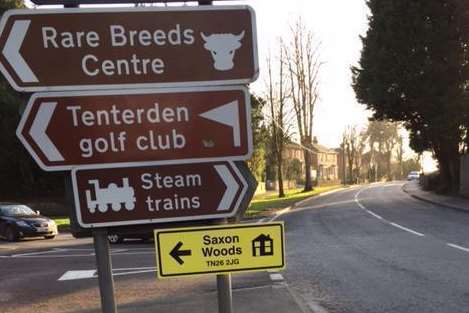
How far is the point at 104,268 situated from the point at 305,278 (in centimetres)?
754

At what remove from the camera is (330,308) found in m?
7.77

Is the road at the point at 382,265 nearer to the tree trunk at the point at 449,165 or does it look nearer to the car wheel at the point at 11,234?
the car wheel at the point at 11,234

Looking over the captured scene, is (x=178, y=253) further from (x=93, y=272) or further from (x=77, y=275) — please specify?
(x=93, y=272)

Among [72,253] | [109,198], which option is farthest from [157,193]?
[72,253]

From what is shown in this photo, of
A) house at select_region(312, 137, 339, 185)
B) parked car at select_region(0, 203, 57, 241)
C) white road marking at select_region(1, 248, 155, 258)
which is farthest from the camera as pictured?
house at select_region(312, 137, 339, 185)

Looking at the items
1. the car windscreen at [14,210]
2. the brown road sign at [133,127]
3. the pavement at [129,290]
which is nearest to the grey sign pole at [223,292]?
the brown road sign at [133,127]

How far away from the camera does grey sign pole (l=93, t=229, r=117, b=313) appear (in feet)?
10.1

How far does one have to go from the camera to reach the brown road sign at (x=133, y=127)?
9.81ft

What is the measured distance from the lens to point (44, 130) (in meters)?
2.98

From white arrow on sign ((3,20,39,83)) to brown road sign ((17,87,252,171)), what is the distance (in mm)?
113

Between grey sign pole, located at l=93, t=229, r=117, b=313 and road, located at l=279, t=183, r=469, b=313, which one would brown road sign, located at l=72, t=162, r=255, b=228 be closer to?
grey sign pole, located at l=93, t=229, r=117, b=313

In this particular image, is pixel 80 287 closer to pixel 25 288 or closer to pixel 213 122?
pixel 25 288

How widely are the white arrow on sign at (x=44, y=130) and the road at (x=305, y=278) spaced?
194 inches

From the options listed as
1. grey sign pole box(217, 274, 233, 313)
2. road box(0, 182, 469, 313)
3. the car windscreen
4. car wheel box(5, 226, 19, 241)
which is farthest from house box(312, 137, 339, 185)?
grey sign pole box(217, 274, 233, 313)
